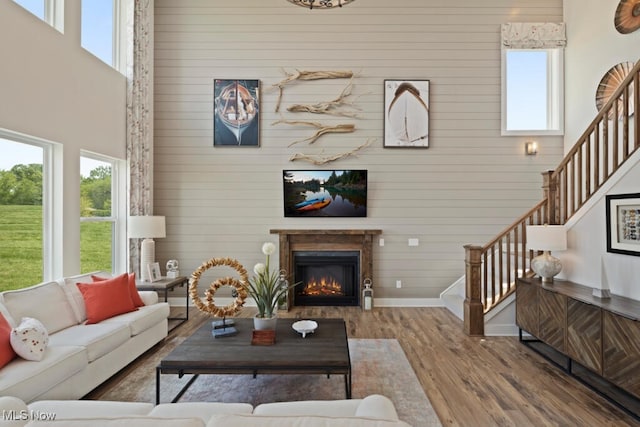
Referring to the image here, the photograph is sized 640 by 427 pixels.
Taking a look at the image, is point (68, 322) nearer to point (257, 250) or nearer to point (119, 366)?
point (119, 366)

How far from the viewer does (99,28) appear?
4.83 m

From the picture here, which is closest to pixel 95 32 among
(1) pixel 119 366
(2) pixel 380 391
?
(1) pixel 119 366

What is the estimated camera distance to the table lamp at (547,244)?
389 centimetres

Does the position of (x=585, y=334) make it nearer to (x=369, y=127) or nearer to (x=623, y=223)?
(x=623, y=223)

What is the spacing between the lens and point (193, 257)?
234 inches

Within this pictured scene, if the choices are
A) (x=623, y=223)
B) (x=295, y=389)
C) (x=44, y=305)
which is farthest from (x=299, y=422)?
(x=623, y=223)

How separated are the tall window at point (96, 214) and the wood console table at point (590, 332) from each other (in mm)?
5272

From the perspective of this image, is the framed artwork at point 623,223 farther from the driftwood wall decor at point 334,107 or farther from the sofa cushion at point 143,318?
the sofa cushion at point 143,318

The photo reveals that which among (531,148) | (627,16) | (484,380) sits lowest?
(484,380)

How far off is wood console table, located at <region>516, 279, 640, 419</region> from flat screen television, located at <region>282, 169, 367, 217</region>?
2.66 m

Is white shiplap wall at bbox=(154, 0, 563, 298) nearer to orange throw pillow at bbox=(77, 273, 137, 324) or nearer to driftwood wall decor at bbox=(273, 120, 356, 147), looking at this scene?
driftwood wall decor at bbox=(273, 120, 356, 147)

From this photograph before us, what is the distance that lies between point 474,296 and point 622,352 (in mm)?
1837

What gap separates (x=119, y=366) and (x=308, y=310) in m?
2.90

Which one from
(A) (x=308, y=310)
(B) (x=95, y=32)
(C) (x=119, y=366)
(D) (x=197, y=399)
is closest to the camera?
(D) (x=197, y=399)
